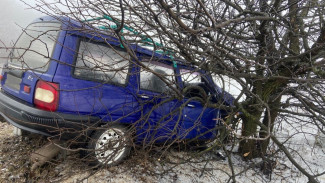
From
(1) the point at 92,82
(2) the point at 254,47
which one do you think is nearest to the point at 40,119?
(1) the point at 92,82

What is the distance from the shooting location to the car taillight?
232 centimetres

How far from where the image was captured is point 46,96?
92.2 inches

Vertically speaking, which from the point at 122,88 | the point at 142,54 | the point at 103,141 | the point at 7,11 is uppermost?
the point at 7,11

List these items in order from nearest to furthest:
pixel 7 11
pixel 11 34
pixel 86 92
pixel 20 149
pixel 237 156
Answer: pixel 86 92 < pixel 20 149 < pixel 237 156 < pixel 11 34 < pixel 7 11

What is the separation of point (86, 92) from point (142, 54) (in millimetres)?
878

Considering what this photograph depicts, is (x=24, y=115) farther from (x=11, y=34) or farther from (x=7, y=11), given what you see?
(x=7, y=11)

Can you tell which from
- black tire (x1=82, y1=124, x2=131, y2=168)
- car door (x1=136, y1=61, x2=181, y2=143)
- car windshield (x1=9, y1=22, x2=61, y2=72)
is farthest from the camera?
car door (x1=136, y1=61, x2=181, y2=143)

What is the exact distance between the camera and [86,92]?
250 centimetres

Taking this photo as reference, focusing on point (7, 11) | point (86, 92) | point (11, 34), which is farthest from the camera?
point (7, 11)

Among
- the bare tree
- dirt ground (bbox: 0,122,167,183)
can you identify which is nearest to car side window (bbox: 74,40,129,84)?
the bare tree

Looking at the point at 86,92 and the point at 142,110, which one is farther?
the point at 142,110

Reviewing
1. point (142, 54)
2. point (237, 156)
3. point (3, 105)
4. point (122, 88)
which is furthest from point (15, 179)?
point (237, 156)

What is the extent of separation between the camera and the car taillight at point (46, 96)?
2324 mm

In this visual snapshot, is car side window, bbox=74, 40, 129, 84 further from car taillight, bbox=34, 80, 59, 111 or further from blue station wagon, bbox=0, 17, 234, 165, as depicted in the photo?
car taillight, bbox=34, 80, 59, 111
